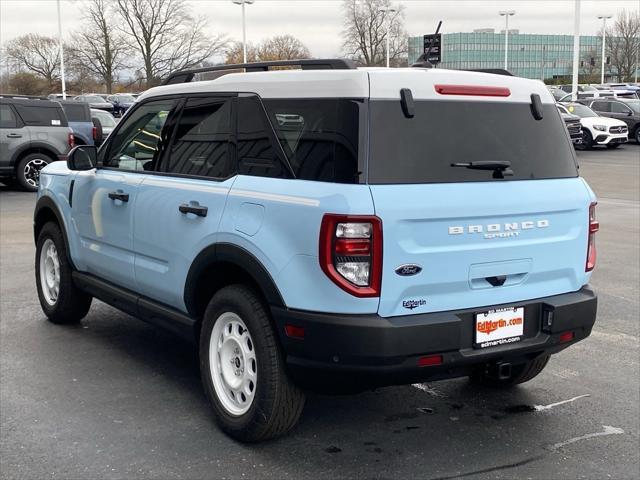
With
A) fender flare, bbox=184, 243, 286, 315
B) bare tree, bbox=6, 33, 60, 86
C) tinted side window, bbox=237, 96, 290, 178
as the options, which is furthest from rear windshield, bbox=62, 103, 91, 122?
bare tree, bbox=6, 33, 60, 86

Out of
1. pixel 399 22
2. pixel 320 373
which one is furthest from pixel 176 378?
pixel 399 22

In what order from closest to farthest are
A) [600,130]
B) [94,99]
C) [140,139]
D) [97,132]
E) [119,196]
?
[119,196], [140,139], [97,132], [600,130], [94,99]

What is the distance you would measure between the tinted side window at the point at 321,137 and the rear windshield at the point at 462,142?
10 centimetres

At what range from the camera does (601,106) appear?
103ft

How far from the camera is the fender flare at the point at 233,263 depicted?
3.64 meters

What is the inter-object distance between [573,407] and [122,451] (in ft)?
8.51

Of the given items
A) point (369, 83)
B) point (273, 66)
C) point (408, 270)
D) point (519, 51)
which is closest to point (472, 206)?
point (408, 270)

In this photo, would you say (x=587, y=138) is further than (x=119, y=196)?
Yes

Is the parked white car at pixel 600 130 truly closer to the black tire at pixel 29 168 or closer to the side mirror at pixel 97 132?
the side mirror at pixel 97 132

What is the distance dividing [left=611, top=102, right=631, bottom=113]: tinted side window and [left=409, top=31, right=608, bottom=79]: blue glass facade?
7791cm

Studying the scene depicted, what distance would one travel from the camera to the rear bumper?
3.40 metres

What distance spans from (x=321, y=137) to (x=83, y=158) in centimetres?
257

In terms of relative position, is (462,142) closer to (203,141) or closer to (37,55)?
(203,141)

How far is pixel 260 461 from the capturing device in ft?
12.5
